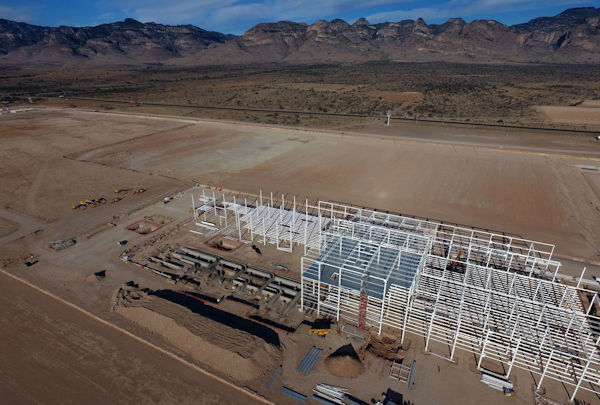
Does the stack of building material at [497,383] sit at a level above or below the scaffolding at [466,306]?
below

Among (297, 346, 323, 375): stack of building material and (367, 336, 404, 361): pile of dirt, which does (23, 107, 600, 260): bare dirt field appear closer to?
(367, 336, 404, 361): pile of dirt

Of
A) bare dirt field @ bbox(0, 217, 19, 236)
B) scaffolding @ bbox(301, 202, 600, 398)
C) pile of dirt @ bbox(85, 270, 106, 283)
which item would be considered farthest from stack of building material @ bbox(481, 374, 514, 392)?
bare dirt field @ bbox(0, 217, 19, 236)

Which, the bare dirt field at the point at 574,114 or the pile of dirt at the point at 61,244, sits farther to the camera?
the bare dirt field at the point at 574,114

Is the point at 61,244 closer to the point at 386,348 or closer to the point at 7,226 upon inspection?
the point at 7,226

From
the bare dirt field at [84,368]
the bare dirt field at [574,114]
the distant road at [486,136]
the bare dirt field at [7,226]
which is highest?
the bare dirt field at [574,114]

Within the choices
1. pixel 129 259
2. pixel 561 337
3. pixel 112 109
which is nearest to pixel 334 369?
pixel 561 337

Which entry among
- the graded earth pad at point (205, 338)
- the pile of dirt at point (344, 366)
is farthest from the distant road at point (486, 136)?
the graded earth pad at point (205, 338)

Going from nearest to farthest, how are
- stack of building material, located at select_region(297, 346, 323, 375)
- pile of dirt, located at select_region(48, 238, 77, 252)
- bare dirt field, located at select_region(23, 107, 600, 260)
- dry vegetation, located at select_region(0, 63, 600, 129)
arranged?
stack of building material, located at select_region(297, 346, 323, 375) → pile of dirt, located at select_region(48, 238, 77, 252) → bare dirt field, located at select_region(23, 107, 600, 260) → dry vegetation, located at select_region(0, 63, 600, 129)

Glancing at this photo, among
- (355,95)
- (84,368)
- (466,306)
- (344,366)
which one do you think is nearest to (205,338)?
(84,368)

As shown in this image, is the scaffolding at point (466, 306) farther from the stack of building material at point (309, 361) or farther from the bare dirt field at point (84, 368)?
the bare dirt field at point (84, 368)
